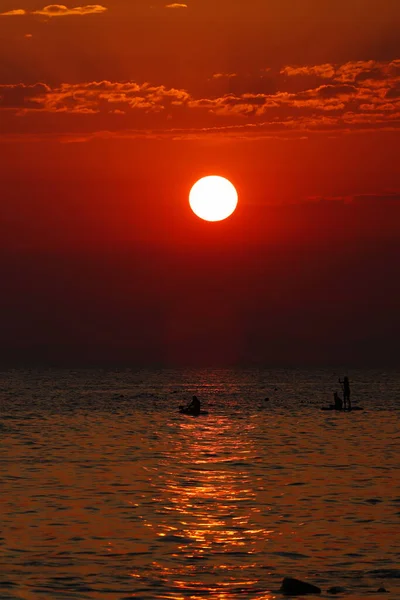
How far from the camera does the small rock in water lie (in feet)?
83.0

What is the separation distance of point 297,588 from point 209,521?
1055 cm

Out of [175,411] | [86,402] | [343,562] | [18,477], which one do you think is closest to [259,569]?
[343,562]

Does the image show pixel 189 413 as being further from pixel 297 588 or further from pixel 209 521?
pixel 297 588

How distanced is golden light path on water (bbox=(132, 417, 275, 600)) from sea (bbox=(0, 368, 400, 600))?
6 cm

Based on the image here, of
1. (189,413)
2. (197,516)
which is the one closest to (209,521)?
(197,516)

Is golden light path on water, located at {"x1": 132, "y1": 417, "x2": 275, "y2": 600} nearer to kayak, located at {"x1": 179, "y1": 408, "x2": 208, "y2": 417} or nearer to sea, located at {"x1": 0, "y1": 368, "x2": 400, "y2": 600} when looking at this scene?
sea, located at {"x1": 0, "y1": 368, "x2": 400, "y2": 600}

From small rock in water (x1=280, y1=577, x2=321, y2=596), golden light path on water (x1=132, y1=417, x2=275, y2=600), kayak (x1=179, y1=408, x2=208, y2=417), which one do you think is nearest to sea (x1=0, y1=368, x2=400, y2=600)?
golden light path on water (x1=132, y1=417, x2=275, y2=600)

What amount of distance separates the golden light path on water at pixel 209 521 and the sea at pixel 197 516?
6cm

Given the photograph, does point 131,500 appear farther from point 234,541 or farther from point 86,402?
point 86,402

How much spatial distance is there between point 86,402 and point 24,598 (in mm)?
111885

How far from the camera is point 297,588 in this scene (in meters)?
25.4

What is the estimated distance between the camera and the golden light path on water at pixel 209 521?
27.2 metres

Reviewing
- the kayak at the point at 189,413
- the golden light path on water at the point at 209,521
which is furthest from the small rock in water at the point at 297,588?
the kayak at the point at 189,413

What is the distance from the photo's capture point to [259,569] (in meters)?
28.5
